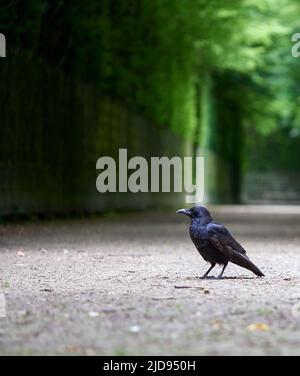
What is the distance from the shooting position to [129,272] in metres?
8.98

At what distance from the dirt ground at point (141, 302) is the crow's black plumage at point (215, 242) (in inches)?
6.1

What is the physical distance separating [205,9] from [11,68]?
13365mm

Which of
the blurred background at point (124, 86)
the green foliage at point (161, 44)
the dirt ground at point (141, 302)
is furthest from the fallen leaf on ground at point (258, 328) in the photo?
the green foliage at point (161, 44)

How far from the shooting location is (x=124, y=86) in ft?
86.9

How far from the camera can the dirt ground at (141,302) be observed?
5004 mm

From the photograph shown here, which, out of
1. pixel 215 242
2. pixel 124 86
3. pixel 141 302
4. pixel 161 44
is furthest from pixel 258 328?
pixel 161 44

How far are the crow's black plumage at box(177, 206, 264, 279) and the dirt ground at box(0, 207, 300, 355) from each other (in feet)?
0.51

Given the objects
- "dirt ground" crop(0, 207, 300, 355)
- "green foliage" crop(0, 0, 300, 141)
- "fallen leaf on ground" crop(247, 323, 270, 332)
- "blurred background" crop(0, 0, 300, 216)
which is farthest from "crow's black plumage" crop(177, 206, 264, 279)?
"green foliage" crop(0, 0, 300, 141)

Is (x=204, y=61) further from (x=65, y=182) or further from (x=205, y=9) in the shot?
(x=65, y=182)

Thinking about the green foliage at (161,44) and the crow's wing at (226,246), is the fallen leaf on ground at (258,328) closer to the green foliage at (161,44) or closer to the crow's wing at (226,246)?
the crow's wing at (226,246)

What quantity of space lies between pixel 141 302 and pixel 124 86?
20.2m

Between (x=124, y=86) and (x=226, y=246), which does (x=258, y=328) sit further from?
(x=124, y=86)

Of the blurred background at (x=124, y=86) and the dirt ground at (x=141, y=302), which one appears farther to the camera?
the blurred background at (x=124, y=86)
